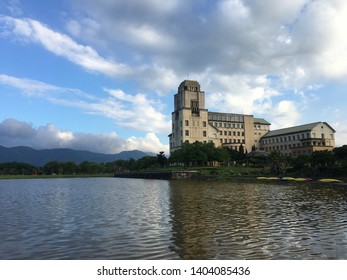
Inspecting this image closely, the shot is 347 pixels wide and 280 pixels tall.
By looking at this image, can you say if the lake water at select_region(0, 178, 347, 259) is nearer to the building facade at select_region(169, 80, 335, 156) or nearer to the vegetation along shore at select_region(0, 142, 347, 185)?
the vegetation along shore at select_region(0, 142, 347, 185)

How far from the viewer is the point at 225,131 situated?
19375 cm

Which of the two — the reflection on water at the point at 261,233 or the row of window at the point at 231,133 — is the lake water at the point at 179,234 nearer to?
the reflection on water at the point at 261,233

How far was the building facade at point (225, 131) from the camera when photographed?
163000mm

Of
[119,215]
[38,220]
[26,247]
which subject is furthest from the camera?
[119,215]

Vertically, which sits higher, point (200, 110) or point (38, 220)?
point (200, 110)

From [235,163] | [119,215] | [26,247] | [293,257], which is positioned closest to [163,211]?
[119,215]

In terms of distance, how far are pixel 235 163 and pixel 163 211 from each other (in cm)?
12507

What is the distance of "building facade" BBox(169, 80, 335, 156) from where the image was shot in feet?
535

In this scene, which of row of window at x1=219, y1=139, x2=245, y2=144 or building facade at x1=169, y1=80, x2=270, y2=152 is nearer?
building facade at x1=169, y1=80, x2=270, y2=152

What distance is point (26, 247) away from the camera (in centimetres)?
1634

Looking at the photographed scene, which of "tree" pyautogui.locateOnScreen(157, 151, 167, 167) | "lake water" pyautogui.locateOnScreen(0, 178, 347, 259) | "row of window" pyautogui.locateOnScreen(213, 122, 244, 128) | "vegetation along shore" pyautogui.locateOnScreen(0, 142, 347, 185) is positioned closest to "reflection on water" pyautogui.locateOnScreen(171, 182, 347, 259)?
"lake water" pyautogui.locateOnScreen(0, 178, 347, 259)

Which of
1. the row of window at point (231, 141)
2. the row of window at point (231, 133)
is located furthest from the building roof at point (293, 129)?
the row of window at point (231, 141)

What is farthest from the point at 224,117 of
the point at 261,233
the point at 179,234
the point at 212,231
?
the point at 179,234
